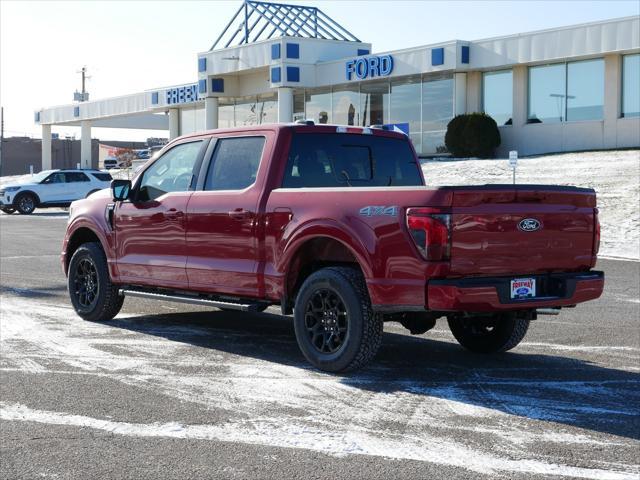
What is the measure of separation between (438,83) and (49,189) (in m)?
16.5

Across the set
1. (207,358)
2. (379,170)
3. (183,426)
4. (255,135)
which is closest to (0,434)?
(183,426)

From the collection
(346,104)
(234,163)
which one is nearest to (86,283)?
(234,163)

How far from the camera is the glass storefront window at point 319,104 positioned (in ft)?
147

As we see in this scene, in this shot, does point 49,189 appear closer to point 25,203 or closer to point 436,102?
point 25,203

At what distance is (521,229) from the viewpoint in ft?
23.1

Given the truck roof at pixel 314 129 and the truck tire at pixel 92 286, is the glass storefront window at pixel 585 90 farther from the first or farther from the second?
the truck tire at pixel 92 286

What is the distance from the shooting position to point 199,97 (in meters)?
52.0

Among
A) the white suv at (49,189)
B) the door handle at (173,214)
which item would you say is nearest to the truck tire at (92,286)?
the door handle at (173,214)

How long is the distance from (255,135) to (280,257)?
1306 mm

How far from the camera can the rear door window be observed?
851 cm

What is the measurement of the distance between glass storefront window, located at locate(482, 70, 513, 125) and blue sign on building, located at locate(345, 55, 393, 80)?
4.22 metres

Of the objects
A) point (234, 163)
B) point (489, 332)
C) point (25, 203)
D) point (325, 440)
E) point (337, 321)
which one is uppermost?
point (234, 163)

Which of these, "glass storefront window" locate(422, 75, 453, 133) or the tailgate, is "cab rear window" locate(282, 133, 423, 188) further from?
"glass storefront window" locate(422, 75, 453, 133)

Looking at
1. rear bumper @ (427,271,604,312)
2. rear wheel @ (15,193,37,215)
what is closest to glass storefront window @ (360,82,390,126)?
rear wheel @ (15,193,37,215)
